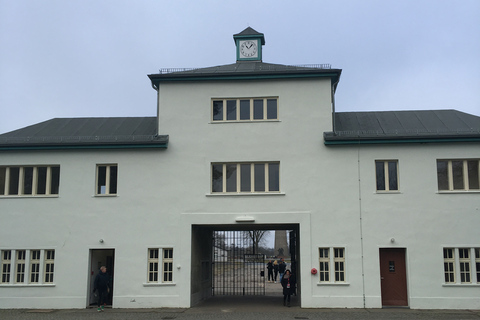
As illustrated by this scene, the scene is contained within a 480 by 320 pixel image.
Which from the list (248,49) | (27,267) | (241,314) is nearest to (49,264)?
(27,267)

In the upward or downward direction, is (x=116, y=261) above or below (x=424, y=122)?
below

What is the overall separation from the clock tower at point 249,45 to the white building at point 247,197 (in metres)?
3.81

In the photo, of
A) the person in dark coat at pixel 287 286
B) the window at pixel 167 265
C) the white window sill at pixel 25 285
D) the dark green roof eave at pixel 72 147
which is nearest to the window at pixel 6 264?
the white window sill at pixel 25 285

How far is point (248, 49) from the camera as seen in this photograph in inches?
935

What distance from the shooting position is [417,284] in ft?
59.8

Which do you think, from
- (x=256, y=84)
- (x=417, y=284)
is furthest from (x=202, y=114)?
(x=417, y=284)

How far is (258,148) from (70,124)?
30.9 ft

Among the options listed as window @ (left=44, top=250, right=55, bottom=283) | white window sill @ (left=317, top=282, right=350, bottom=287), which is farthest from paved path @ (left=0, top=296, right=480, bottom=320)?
window @ (left=44, top=250, right=55, bottom=283)

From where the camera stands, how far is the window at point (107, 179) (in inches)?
787

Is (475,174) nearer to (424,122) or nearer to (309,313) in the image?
(424,122)

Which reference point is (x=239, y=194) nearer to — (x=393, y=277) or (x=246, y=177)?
(x=246, y=177)

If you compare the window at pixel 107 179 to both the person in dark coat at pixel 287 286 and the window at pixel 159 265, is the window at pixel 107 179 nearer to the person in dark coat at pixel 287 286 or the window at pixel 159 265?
the window at pixel 159 265

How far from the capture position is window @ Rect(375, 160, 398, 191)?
62.8ft

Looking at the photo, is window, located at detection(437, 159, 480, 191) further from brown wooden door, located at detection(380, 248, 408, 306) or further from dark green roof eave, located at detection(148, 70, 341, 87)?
dark green roof eave, located at detection(148, 70, 341, 87)
